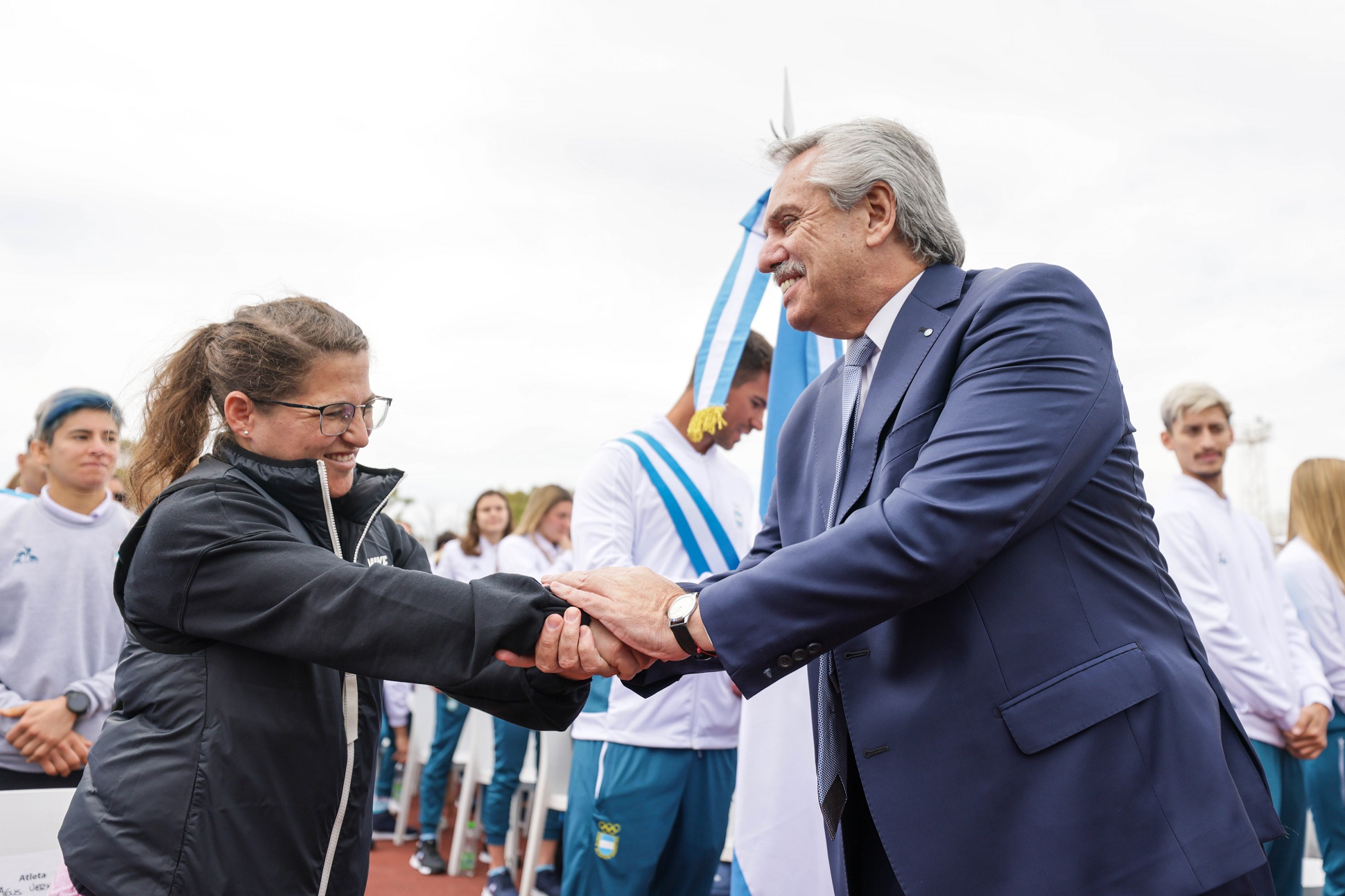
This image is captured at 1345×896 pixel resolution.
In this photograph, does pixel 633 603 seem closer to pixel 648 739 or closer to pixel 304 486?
pixel 304 486

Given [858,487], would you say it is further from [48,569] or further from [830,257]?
[48,569]

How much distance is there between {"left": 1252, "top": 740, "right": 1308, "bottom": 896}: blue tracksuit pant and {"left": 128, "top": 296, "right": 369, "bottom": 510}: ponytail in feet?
13.3

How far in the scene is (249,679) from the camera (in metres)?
1.77

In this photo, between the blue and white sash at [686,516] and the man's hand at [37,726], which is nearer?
the man's hand at [37,726]

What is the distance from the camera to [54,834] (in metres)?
2.56

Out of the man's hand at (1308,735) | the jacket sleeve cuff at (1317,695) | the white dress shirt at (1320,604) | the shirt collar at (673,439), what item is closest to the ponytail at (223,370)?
the shirt collar at (673,439)

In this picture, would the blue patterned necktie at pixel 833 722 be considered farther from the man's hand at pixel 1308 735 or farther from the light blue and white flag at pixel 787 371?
the man's hand at pixel 1308 735

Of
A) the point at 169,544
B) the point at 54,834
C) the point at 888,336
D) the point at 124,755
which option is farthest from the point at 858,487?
the point at 54,834

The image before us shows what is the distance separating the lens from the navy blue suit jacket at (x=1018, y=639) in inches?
61.8

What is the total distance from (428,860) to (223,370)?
5.36 m

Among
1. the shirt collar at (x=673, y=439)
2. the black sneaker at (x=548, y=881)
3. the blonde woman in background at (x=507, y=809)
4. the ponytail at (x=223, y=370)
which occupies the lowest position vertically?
the black sneaker at (x=548, y=881)

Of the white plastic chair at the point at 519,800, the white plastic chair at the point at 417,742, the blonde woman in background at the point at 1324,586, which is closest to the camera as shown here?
the blonde woman in background at the point at 1324,586

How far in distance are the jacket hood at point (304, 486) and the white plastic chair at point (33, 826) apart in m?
1.16

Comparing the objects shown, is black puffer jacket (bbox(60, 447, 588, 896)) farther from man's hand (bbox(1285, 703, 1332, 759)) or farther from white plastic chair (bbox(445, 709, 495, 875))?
white plastic chair (bbox(445, 709, 495, 875))
